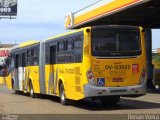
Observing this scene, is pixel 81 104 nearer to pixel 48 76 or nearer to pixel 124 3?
pixel 48 76

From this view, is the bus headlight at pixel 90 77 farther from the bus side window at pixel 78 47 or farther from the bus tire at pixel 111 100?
the bus tire at pixel 111 100

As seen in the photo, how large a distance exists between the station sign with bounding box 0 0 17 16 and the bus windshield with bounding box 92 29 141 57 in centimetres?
5706

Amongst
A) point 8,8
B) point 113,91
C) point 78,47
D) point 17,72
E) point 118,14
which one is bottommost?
point 113,91

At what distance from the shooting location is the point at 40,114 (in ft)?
50.8

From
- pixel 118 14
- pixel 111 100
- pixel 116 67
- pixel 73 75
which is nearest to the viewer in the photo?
pixel 116 67

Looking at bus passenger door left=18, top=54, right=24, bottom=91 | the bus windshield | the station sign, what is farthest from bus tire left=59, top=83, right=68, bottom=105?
the station sign

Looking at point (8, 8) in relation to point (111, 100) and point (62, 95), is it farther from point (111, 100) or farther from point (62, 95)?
point (111, 100)

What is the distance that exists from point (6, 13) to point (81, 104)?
55.1 meters

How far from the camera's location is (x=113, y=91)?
1691 centimetres

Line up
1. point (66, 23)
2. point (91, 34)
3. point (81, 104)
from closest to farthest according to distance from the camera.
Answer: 1. point (91, 34)
2. point (81, 104)
3. point (66, 23)

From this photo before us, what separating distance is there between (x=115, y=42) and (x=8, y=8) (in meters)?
59.4

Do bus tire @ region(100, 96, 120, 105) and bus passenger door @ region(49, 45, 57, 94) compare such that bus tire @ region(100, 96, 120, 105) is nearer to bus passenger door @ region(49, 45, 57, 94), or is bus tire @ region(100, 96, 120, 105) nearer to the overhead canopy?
bus passenger door @ region(49, 45, 57, 94)

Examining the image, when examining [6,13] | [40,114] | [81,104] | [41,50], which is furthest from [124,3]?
[6,13]

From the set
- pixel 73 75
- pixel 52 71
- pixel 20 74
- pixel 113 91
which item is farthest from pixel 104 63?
pixel 20 74
